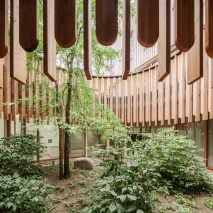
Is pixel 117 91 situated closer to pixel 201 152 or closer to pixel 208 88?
pixel 201 152

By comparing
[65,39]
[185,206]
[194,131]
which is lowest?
[185,206]

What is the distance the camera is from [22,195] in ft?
16.8

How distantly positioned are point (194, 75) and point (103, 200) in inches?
168

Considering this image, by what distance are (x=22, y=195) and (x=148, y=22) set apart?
468 centimetres

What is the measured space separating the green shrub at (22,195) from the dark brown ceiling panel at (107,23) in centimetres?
412

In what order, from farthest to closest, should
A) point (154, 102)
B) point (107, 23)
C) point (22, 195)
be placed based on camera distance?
point (154, 102) → point (22, 195) → point (107, 23)

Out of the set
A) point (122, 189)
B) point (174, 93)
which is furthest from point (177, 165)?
point (122, 189)

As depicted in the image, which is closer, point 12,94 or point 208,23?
point 208,23

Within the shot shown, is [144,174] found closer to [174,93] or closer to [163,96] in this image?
[174,93]

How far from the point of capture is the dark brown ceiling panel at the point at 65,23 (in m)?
1.05

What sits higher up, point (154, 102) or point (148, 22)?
point (148, 22)

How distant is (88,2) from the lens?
1089 millimetres

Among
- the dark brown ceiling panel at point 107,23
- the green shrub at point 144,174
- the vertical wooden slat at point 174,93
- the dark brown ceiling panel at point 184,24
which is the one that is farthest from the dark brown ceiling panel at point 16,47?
the vertical wooden slat at point 174,93

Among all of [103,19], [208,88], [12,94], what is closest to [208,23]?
[103,19]
